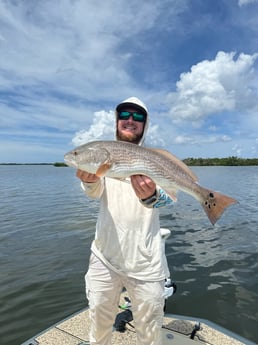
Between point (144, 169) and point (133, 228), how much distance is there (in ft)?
2.07

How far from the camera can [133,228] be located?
317cm

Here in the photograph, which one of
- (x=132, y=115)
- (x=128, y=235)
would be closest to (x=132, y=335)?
(x=128, y=235)

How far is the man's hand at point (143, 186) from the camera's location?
3.02 meters

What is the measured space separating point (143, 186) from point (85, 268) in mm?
7237

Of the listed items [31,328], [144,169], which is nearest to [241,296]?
[31,328]

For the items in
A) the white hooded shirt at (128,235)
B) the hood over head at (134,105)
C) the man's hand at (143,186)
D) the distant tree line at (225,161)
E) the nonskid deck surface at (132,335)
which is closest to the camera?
the man's hand at (143,186)

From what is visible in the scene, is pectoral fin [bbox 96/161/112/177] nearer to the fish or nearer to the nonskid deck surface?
the fish

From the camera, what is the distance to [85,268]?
31.2ft

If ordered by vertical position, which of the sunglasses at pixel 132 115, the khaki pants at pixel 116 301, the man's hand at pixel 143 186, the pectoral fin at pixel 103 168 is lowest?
the khaki pants at pixel 116 301

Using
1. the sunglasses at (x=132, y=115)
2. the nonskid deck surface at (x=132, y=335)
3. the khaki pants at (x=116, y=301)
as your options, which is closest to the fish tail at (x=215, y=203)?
the khaki pants at (x=116, y=301)

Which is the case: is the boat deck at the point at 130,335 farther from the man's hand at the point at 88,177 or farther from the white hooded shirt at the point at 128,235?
the man's hand at the point at 88,177

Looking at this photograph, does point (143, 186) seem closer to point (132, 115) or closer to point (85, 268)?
point (132, 115)

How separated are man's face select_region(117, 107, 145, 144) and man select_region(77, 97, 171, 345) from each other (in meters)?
0.58

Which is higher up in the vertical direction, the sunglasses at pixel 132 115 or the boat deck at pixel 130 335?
the sunglasses at pixel 132 115
